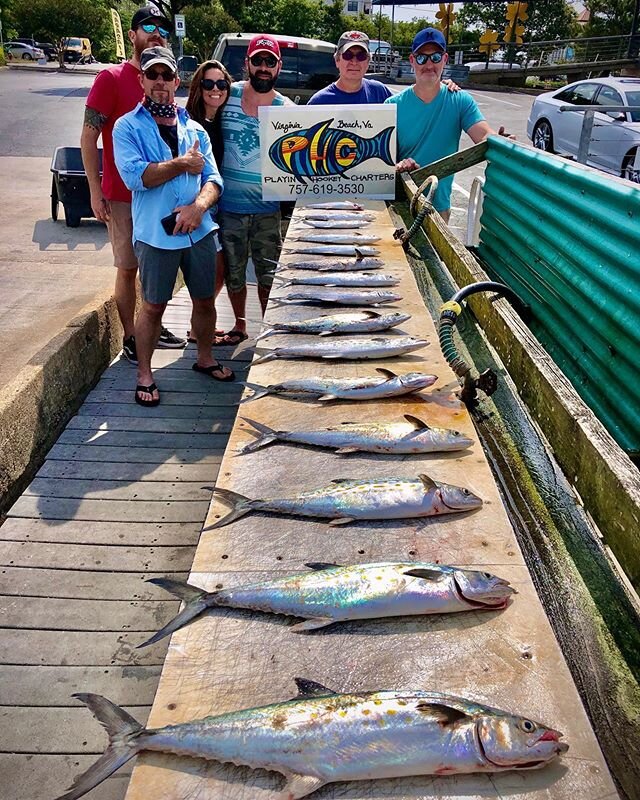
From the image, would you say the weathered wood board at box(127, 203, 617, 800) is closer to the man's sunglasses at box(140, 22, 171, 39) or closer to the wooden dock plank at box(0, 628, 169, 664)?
the wooden dock plank at box(0, 628, 169, 664)

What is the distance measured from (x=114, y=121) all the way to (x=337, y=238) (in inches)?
76.4

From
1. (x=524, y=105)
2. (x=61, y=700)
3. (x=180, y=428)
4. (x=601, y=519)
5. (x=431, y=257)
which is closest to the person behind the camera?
(x=601, y=519)

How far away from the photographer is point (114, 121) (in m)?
5.10

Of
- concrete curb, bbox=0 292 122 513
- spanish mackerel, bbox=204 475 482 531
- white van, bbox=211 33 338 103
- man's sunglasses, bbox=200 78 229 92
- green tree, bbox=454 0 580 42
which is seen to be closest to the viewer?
spanish mackerel, bbox=204 475 482 531

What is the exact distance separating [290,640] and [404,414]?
139cm

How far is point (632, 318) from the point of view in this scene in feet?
11.7

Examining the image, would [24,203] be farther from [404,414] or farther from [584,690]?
[584,690]

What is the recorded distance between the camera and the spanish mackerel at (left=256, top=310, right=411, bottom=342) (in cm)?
393

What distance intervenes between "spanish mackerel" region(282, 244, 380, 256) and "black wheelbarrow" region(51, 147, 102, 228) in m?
6.86

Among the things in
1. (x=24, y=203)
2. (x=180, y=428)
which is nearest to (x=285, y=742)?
(x=180, y=428)

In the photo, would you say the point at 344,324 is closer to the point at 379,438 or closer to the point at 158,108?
the point at 379,438

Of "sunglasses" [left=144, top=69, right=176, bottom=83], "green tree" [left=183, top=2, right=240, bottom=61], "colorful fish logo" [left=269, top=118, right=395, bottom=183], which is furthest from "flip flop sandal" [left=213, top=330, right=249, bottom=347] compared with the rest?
"green tree" [left=183, top=2, right=240, bottom=61]


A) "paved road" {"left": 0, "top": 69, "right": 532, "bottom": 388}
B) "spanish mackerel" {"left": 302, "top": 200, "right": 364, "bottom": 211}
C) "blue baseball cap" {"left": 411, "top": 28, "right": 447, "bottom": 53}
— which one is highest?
"blue baseball cap" {"left": 411, "top": 28, "right": 447, "bottom": 53}

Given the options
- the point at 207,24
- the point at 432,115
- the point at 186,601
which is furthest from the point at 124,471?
the point at 207,24
